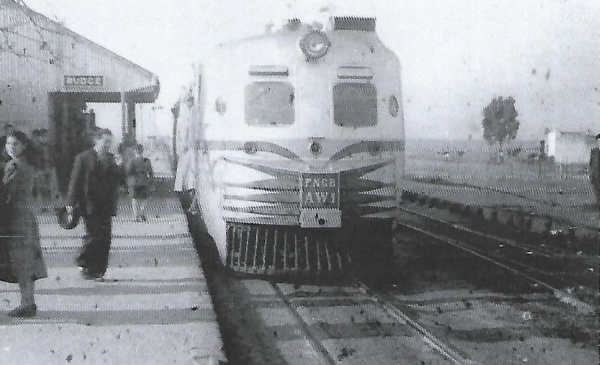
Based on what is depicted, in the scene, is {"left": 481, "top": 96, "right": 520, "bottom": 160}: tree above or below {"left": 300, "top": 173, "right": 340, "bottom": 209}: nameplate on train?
above

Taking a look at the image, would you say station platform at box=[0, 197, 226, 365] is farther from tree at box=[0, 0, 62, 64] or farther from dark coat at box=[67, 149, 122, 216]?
tree at box=[0, 0, 62, 64]

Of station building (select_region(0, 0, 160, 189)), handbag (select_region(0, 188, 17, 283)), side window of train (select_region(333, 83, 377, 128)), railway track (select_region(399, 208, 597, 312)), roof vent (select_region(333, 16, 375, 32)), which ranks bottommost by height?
railway track (select_region(399, 208, 597, 312))

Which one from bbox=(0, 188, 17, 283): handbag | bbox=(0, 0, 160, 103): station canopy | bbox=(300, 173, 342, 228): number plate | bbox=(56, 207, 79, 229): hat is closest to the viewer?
bbox=(0, 188, 17, 283): handbag

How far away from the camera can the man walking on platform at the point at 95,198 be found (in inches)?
277

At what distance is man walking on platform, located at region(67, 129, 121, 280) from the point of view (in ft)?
23.1

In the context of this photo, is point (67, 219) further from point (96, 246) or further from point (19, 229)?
point (19, 229)

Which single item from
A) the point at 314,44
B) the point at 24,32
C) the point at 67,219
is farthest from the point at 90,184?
the point at 314,44

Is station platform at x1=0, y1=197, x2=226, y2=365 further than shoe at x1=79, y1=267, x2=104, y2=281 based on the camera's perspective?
No

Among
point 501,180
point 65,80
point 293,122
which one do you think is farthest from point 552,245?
point 501,180

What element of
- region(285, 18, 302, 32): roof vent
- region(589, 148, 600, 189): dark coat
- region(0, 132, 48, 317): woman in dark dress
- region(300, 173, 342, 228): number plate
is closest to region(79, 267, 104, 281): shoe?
region(0, 132, 48, 317): woman in dark dress

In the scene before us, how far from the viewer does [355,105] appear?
311 inches

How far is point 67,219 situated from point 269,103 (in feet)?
8.41

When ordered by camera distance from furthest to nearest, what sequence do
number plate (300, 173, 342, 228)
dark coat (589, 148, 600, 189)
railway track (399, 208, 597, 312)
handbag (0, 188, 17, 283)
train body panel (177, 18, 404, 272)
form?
dark coat (589, 148, 600, 189), railway track (399, 208, 597, 312), train body panel (177, 18, 404, 272), number plate (300, 173, 342, 228), handbag (0, 188, 17, 283)

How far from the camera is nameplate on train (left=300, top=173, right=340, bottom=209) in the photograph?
7.43 metres
